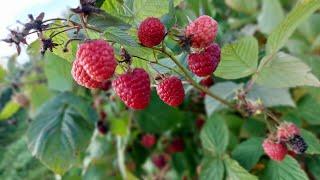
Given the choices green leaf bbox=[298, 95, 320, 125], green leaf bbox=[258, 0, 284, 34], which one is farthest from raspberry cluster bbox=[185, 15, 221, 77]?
green leaf bbox=[258, 0, 284, 34]

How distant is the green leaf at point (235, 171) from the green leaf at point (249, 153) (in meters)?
0.03

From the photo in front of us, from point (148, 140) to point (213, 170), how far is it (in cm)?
68

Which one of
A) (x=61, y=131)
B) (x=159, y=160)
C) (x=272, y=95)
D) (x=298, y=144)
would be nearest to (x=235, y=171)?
(x=298, y=144)

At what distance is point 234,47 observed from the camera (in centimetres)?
91

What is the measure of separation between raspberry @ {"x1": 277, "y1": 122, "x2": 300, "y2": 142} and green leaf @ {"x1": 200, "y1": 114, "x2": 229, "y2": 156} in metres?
0.21

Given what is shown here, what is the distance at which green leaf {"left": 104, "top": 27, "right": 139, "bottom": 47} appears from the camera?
0.64m

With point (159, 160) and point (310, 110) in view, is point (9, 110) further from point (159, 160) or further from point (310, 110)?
point (310, 110)

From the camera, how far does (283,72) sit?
93cm

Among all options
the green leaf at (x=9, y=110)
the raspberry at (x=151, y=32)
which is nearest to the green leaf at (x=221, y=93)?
the raspberry at (x=151, y=32)

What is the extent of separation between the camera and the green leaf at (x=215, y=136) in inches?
42.7

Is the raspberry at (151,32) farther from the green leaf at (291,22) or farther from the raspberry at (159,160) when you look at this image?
the raspberry at (159,160)

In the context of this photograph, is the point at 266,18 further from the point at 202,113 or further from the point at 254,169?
the point at 254,169

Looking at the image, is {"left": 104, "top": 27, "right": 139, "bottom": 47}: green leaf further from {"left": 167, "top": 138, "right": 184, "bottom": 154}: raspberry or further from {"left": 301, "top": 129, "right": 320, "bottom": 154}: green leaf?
{"left": 167, "top": 138, "right": 184, "bottom": 154}: raspberry

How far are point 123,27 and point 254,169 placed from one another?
0.53 metres
